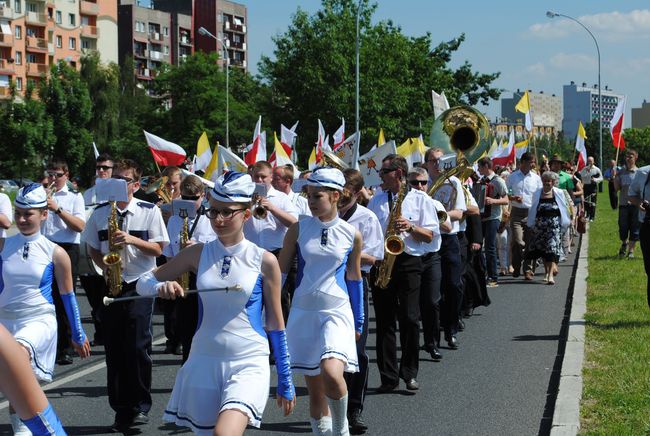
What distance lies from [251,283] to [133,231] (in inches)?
120

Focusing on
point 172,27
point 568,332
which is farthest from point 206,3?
point 568,332

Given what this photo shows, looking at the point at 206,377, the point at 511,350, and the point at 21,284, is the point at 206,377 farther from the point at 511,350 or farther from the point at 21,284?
the point at 511,350

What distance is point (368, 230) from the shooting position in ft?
26.2

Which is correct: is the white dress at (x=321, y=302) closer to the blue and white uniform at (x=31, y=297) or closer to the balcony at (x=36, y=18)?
the blue and white uniform at (x=31, y=297)

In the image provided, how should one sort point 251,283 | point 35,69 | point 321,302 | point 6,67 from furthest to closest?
point 35,69
point 6,67
point 321,302
point 251,283

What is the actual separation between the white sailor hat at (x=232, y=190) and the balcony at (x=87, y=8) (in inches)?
4446

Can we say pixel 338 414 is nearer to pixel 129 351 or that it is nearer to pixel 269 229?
pixel 129 351

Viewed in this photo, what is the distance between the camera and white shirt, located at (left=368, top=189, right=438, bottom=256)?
909 cm

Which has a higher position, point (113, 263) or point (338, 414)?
point (113, 263)

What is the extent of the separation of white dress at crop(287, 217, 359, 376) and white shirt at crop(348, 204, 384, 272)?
0.90 meters

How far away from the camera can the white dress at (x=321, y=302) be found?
677 centimetres

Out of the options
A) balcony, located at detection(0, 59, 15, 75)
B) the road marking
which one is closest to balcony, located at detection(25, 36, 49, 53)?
balcony, located at detection(0, 59, 15, 75)

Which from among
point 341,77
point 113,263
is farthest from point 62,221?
point 341,77

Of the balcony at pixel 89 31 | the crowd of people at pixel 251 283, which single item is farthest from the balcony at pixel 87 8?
the crowd of people at pixel 251 283
